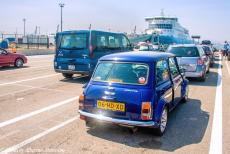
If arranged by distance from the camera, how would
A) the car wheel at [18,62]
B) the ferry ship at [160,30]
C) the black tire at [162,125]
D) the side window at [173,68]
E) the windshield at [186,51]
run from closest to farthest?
1. the black tire at [162,125]
2. the side window at [173,68]
3. the windshield at [186,51]
4. the car wheel at [18,62]
5. the ferry ship at [160,30]

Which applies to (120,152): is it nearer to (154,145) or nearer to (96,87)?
(154,145)

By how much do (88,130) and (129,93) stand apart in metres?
1.21

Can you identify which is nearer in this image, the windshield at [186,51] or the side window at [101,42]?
the side window at [101,42]

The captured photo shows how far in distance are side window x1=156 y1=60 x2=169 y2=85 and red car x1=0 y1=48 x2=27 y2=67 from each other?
39.6 feet


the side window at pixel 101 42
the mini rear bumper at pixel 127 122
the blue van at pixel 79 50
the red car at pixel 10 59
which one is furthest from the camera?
the red car at pixel 10 59

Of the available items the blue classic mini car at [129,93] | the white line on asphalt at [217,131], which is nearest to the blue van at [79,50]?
the white line on asphalt at [217,131]

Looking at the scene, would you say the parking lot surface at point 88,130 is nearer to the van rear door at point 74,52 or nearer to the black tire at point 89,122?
the black tire at point 89,122

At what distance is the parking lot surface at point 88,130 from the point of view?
4785 mm

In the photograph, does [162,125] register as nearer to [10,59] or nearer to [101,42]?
[101,42]

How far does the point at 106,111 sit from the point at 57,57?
7542 millimetres

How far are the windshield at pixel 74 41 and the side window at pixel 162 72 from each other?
586cm

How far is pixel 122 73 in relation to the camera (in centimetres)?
555

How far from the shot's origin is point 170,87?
20.2ft

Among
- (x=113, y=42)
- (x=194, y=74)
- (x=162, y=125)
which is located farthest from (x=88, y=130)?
(x=113, y=42)
